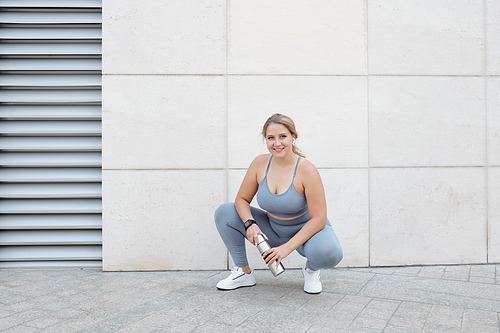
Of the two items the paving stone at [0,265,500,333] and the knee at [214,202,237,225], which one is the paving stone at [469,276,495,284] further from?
the knee at [214,202,237,225]

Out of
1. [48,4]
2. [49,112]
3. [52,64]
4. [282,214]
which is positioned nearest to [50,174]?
[49,112]

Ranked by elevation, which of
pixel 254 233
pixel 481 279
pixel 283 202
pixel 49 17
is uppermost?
pixel 49 17

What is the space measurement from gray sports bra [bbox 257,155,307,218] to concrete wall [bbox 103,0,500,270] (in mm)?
850

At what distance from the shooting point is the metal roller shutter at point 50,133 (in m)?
3.99

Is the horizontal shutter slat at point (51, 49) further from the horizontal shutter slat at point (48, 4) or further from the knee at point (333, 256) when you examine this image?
the knee at point (333, 256)

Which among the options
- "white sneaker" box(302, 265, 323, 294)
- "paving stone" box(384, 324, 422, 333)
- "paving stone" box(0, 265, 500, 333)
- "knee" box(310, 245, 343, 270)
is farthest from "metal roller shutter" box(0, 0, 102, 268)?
"paving stone" box(384, 324, 422, 333)

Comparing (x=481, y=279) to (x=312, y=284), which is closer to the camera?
(x=312, y=284)

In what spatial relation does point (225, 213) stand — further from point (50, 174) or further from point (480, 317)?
point (50, 174)

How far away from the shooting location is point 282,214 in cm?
303

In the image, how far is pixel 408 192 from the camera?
3.92 metres

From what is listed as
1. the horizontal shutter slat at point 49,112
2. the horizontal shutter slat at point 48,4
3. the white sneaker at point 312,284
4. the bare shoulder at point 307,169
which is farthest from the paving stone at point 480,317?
the horizontal shutter slat at point 48,4

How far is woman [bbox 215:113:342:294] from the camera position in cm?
286

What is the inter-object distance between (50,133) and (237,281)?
2.65m

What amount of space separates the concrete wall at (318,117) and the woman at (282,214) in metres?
0.68
